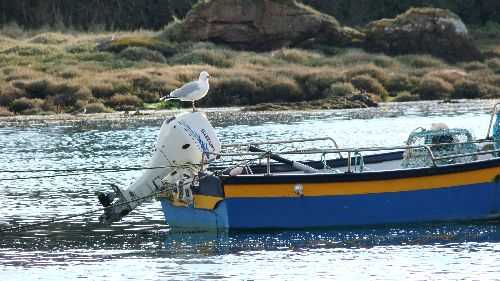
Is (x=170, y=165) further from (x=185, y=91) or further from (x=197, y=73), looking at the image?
(x=197, y=73)

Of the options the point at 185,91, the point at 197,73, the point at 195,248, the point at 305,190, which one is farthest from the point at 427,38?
the point at 195,248

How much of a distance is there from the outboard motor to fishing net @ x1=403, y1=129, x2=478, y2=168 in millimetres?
3278

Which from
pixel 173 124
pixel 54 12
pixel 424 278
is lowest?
pixel 424 278

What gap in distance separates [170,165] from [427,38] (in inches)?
1780

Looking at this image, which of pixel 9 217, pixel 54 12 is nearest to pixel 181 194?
pixel 9 217

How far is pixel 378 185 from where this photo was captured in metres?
20.4

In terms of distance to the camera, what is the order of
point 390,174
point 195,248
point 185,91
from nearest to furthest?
point 195,248 → point 390,174 → point 185,91

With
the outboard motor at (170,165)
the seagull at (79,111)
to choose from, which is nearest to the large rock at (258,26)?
the seagull at (79,111)

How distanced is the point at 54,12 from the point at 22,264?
54.6m

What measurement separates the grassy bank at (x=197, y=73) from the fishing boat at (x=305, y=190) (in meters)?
29.4

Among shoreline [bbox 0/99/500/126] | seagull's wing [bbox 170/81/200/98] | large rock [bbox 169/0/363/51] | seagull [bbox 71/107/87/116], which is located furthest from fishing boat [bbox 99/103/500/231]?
large rock [bbox 169/0/363/51]

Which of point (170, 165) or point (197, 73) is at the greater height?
point (197, 73)

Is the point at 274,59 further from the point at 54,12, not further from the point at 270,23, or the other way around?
the point at 54,12

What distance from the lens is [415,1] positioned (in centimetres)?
7819
